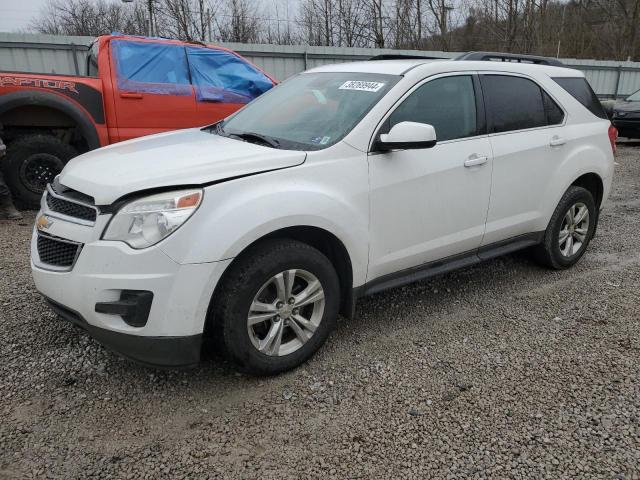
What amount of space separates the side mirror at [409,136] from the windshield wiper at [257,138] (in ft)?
2.16

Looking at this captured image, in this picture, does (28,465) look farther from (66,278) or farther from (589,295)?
(589,295)

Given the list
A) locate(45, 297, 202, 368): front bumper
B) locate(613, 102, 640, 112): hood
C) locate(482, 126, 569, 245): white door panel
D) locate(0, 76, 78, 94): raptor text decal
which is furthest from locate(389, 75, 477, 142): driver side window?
locate(613, 102, 640, 112): hood

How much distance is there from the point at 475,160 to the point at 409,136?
0.80m


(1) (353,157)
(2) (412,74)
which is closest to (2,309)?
(1) (353,157)

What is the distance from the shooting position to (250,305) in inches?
107

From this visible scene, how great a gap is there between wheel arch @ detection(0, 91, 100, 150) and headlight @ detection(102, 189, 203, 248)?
3.90 m

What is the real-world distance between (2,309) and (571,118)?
15.2 feet

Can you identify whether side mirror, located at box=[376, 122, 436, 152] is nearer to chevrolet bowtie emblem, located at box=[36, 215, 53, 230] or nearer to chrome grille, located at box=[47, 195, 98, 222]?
chrome grille, located at box=[47, 195, 98, 222]

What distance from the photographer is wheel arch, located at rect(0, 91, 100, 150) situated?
5602mm

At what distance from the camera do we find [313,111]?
11.3ft

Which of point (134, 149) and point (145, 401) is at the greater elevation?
point (134, 149)

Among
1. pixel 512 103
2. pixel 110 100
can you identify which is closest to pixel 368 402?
pixel 512 103

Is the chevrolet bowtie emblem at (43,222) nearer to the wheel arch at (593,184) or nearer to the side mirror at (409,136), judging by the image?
the side mirror at (409,136)

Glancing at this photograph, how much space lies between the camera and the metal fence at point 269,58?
37.3 feet
